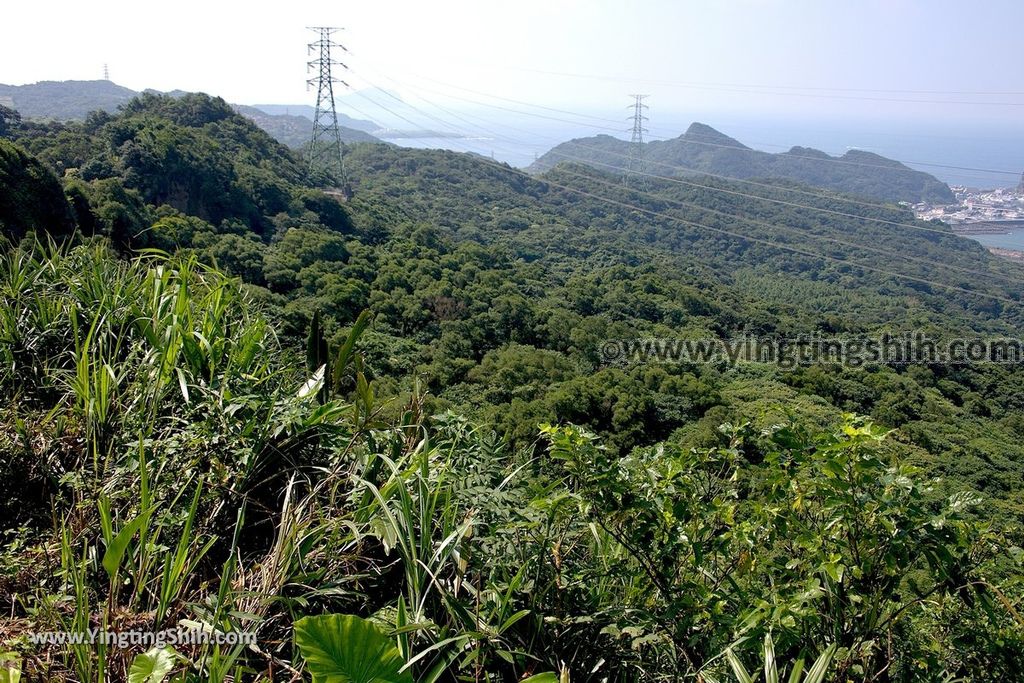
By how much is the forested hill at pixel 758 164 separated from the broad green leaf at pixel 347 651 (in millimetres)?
111866

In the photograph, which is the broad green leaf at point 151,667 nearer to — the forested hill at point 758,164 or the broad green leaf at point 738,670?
the broad green leaf at point 738,670

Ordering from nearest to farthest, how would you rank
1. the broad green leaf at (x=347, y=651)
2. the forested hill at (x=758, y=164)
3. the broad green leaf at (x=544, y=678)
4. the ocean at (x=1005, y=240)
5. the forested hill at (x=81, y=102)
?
the broad green leaf at (x=347, y=651) → the broad green leaf at (x=544, y=678) → the ocean at (x=1005, y=240) → the forested hill at (x=81, y=102) → the forested hill at (x=758, y=164)

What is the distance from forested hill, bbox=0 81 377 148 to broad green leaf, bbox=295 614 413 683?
89556 millimetres

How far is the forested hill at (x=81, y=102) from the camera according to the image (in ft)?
271

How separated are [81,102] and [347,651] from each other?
119123 millimetres

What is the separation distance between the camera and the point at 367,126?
16825cm

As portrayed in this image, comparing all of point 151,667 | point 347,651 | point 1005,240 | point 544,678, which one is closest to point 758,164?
point 1005,240

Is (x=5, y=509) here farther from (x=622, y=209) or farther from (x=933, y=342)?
(x=622, y=209)

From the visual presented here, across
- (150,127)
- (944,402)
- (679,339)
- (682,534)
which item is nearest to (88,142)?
(150,127)

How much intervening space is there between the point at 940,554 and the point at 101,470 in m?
2.23

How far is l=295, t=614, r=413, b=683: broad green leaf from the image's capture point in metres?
1.00

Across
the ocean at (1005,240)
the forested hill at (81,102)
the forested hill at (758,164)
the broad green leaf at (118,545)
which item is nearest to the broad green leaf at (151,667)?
the broad green leaf at (118,545)

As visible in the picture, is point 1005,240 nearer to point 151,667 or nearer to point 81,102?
point 151,667

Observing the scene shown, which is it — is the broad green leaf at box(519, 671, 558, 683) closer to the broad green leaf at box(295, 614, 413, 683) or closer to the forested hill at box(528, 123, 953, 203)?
the broad green leaf at box(295, 614, 413, 683)
